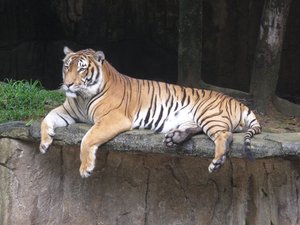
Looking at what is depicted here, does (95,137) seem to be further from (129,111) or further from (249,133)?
(249,133)

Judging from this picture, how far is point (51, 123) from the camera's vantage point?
5.08m

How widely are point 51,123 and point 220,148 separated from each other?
4.50 ft

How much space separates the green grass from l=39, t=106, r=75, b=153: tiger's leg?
58cm

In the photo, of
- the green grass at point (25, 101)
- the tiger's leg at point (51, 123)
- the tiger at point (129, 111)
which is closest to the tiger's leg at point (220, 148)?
the tiger at point (129, 111)

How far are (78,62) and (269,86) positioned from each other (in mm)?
2576

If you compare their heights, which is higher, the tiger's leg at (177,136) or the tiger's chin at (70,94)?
the tiger's chin at (70,94)

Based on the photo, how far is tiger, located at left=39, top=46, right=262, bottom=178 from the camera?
481 centimetres

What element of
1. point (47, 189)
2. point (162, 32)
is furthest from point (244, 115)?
point (162, 32)

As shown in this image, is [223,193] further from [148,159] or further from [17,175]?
[17,175]

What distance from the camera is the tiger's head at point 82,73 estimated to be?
4.92 m

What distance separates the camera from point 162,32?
31.0 ft

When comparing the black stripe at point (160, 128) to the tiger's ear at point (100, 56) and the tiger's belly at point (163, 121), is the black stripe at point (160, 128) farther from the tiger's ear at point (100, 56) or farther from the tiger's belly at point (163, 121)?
the tiger's ear at point (100, 56)

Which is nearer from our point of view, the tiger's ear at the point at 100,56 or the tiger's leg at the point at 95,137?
the tiger's leg at the point at 95,137

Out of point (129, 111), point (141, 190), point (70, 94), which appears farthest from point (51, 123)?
point (141, 190)
